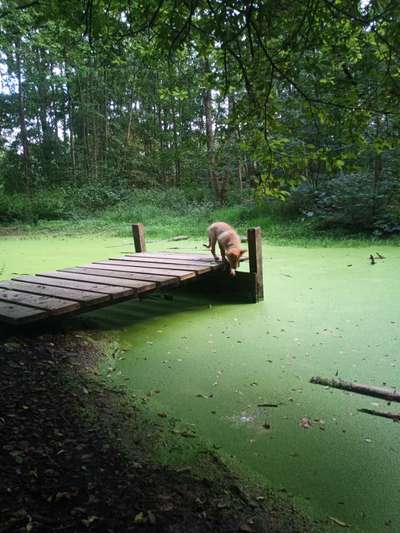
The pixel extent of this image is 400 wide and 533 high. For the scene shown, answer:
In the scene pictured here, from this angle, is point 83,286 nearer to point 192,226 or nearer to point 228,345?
point 228,345

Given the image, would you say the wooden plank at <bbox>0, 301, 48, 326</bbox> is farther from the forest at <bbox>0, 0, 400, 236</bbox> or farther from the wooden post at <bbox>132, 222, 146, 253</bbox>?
the wooden post at <bbox>132, 222, 146, 253</bbox>

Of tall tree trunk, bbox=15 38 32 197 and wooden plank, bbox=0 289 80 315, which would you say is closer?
wooden plank, bbox=0 289 80 315

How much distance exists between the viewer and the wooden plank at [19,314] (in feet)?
7.91

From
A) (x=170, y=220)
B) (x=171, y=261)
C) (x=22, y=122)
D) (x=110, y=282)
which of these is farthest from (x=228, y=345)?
(x=22, y=122)

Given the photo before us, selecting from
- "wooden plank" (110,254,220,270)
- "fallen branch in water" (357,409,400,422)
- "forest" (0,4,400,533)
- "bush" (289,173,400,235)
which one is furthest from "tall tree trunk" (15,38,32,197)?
"fallen branch in water" (357,409,400,422)

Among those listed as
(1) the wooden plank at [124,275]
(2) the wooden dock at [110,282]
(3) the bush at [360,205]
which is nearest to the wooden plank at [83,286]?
(2) the wooden dock at [110,282]

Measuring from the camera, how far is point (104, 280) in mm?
3344

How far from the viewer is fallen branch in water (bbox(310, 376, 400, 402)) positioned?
6.55 feet

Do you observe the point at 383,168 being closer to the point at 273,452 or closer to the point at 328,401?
A: the point at 328,401

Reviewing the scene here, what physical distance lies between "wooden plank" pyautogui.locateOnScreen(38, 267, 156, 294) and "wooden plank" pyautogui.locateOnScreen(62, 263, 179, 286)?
4 centimetres

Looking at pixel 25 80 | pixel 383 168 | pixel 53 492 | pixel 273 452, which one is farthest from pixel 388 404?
pixel 25 80

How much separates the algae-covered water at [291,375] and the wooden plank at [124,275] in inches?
13.5

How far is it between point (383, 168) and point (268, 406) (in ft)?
22.2

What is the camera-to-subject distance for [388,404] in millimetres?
1970
